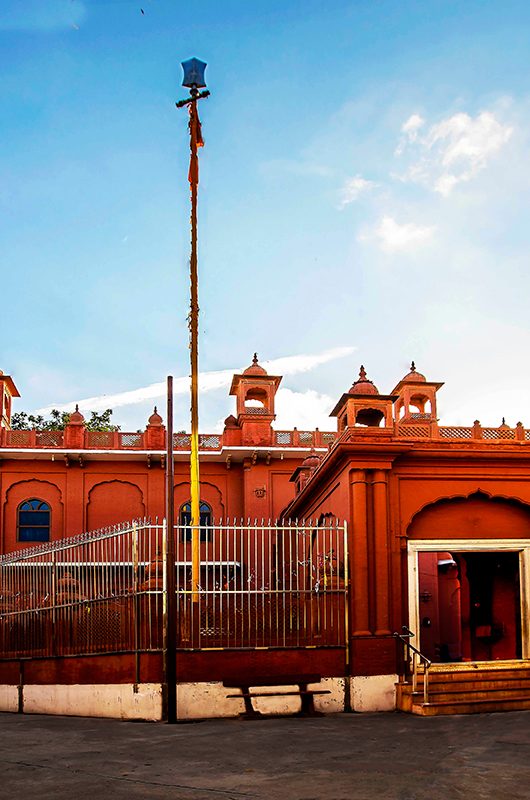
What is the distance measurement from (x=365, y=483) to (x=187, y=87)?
29.9 feet

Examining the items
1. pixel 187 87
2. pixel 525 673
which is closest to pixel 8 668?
pixel 525 673

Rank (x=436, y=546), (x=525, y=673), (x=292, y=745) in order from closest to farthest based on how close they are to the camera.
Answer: (x=292, y=745) → (x=525, y=673) → (x=436, y=546)

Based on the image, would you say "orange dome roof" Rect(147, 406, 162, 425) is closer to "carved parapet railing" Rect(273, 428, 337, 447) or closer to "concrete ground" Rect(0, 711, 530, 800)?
"carved parapet railing" Rect(273, 428, 337, 447)

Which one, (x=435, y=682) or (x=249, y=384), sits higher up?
(x=249, y=384)

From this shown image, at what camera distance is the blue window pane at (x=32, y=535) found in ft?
92.2

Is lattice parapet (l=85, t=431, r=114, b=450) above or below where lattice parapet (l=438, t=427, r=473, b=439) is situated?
above

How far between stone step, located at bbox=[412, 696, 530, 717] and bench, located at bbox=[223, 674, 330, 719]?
1542mm

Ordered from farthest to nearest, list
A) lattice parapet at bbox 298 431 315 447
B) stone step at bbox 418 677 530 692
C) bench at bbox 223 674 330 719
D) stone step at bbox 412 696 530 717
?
lattice parapet at bbox 298 431 315 447 < stone step at bbox 418 677 530 692 < bench at bbox 223 674 330 719 < stone step at bbox 412 696 530 717

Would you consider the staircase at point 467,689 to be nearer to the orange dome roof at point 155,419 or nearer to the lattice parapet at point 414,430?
the lattice parapet at point 414,430

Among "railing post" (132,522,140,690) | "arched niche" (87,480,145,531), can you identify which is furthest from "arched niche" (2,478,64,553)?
"railing post" (132,522,140,690)

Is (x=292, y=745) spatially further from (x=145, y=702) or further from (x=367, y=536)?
(x=367, y=536)

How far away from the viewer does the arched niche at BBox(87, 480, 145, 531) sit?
28516mm

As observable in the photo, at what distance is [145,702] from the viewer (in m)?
13.8

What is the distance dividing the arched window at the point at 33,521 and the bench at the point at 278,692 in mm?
15311
